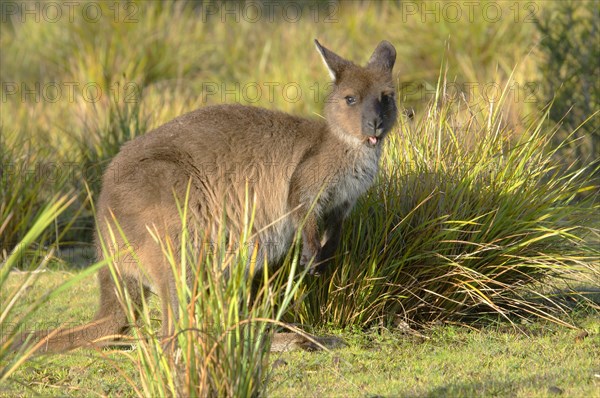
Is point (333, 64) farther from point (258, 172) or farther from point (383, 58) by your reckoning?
point (258, 172)

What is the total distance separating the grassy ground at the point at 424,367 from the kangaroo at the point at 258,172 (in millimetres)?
318

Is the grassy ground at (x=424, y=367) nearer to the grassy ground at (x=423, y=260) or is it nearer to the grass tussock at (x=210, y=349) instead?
the grassy ground at (x=423, y=260)

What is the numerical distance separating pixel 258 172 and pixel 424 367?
150 cm

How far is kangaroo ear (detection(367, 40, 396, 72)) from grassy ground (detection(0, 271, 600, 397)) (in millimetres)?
1653

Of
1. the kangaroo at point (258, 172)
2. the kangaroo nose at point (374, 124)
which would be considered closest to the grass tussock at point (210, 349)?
the kangaroo at point (258, 172)

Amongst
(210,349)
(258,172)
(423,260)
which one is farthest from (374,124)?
(210,349)

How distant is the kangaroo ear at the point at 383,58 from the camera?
5777 millimetres

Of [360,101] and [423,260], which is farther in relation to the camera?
[423,260]

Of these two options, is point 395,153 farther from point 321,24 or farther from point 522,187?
point 321,24

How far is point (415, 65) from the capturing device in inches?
526

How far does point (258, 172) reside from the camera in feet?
18.2

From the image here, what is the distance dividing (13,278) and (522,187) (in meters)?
4.28

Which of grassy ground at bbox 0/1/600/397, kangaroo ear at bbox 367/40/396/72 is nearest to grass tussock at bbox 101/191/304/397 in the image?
grassy ground at bbox 0/1/600/397

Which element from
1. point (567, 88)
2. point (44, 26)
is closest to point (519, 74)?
point (567, 88)
